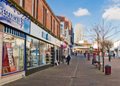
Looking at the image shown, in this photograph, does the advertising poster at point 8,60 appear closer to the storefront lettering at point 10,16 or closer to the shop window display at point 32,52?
the storefront lettering at point 10,16

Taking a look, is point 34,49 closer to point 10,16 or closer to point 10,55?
point 10,55

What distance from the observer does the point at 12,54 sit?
19.0m

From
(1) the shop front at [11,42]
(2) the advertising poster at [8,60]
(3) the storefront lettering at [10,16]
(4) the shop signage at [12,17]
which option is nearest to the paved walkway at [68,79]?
(1) the shop front at [11,42]

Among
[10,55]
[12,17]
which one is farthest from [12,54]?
[12,17]

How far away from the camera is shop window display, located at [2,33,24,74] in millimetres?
17531

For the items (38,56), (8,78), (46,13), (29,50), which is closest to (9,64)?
(8,78)

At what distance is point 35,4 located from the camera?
90.9 feet

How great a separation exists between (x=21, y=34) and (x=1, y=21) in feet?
17.8

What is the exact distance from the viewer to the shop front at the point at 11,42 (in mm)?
16672

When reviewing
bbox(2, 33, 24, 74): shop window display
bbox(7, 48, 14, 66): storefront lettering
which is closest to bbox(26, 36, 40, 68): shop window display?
bbox(2, 33, 24, 74): shop window display

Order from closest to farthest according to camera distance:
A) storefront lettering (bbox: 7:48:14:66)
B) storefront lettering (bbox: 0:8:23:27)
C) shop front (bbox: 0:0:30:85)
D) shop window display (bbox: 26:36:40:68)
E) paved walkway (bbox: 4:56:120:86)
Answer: storefront lettering (bbox: 0:8:23:27), shop front (bbox: 0:0:30:85), paved walkway (bbox: 4:56:120:86), storefront lettering (bbox: 7:48:14:66), shop window display (bbox: 26:36:40:68)

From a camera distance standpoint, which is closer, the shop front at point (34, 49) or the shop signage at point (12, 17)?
the shop signage at point (12, 17)

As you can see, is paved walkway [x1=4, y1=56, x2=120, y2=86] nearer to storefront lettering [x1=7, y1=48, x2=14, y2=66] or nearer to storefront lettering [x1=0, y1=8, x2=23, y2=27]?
storefront lettering [x1=7, y1=48, x2=14, y2=66]

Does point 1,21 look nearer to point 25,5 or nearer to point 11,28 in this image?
point 11,28
